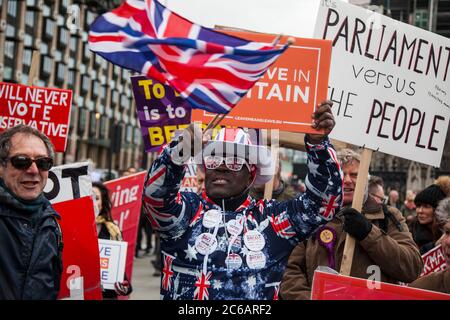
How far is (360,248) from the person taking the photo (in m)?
4.71

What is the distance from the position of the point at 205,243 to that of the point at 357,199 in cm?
143

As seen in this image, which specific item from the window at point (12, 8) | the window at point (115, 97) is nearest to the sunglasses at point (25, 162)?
the window at point (12, 8)

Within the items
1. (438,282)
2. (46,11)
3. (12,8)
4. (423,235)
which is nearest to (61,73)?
(46,11)

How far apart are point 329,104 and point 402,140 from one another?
5.14 ft

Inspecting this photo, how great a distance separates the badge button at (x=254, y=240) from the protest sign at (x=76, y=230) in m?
0.93

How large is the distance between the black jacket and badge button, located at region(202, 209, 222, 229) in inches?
27.6

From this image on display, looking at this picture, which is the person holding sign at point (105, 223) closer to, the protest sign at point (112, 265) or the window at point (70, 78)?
the protest sign at point (112, 265)

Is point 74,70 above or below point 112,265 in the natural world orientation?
above

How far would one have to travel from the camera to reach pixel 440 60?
5.19 m

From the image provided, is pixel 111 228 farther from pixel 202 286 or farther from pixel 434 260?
pixel 202 286

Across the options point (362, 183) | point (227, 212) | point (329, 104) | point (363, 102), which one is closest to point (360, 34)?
point (363, 102)

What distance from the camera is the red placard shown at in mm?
3961

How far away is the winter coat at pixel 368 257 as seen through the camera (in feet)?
14.7

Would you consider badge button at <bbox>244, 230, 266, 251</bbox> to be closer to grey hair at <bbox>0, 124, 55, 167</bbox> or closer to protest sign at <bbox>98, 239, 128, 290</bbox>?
grey hair at <bbox>0, 124, 55, 167</bbox>
